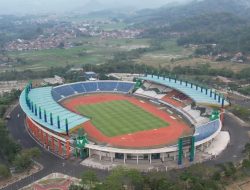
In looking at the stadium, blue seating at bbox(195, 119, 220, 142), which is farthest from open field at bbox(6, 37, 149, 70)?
blue seating at bbox(195, 119, 220, 142)

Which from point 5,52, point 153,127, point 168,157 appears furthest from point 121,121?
point 5,52

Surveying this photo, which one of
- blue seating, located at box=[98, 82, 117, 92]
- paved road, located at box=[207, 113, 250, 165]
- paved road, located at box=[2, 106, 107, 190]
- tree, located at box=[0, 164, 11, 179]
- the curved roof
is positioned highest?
the curved roof

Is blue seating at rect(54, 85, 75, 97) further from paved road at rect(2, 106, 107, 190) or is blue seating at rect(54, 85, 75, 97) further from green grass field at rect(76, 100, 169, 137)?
paved road at rect(2, 106, 107, 190)

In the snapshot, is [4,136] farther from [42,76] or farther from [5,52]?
[5,52]

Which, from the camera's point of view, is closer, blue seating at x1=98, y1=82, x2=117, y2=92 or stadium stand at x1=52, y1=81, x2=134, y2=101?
stadium stand at x1=52, y1=81, x2=134, y2=101

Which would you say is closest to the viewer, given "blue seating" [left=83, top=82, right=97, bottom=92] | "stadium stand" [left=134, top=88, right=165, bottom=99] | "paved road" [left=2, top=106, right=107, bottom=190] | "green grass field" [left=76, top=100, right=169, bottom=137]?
"paved road" [left=2, top=106, right=107, bottom=190]

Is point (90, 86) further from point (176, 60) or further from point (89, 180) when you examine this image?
point (176, 60)

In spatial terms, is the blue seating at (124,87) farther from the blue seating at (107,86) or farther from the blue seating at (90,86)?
the blue seating at (90,86)
